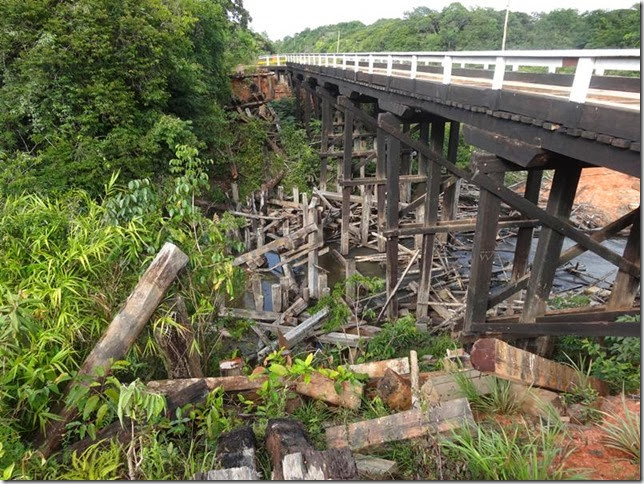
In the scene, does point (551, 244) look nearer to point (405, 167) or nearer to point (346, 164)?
point (346, 164)

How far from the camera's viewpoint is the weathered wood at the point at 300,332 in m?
6.25

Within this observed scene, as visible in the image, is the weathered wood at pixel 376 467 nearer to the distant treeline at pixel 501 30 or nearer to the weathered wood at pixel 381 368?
the weathered wood at pixel 381 368

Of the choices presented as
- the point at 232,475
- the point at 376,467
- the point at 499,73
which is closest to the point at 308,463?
the point at 232,475

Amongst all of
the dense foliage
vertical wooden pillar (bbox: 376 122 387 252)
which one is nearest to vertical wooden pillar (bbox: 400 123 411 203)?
vertical wooden pillar (bbox: 376 122 387 252)

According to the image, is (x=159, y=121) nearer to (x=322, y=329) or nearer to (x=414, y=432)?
(x=322, y=329)

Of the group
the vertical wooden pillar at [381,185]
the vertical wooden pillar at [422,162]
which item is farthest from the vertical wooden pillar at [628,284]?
the vertical wooden pillar at [381,185]

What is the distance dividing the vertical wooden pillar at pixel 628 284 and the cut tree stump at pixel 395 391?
2898mm

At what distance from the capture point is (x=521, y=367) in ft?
10.2

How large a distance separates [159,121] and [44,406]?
27.4 feet

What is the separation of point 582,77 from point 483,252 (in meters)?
2.10

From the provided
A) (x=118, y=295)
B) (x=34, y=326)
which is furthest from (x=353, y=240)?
(x=34, y=326)

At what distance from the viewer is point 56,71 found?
8.39 meters

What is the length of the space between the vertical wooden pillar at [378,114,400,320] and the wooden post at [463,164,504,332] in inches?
112

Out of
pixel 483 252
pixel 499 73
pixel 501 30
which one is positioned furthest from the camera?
pixel 501 30
